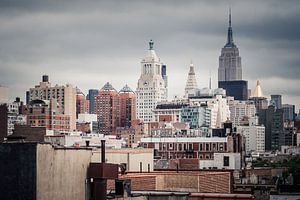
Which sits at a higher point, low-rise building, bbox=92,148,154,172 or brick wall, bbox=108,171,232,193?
low-rise building, bbox=92,148,154,172

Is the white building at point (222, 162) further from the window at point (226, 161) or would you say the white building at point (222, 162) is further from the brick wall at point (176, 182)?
the brick wall at point (176, 182)

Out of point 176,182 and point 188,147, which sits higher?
point 188,147

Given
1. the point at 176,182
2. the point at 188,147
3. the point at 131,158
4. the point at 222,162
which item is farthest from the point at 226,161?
the point at 188,147

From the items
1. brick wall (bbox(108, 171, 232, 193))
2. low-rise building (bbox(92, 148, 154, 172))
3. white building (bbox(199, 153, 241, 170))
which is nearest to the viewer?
brick wall (bbox(108, 171, 232, 193))

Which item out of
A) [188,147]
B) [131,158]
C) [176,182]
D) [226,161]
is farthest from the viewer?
[188,147]

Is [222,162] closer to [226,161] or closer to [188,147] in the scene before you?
[226,161]

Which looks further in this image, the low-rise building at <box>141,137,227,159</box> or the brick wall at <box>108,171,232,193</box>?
the low-rise building at <box>141,137,227,159</box>

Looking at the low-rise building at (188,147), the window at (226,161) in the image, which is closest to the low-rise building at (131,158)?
the window at (226,161)

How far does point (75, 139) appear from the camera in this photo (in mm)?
127812

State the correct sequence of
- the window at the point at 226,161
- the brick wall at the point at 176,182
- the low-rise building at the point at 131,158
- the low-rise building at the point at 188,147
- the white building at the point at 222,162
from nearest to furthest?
the brick wall at the point at 176,182
the low-rise building at the point at 131,158
the white building at the point at 222,162
the window at the point at 226,161
the low-rise building at the point at 188,147

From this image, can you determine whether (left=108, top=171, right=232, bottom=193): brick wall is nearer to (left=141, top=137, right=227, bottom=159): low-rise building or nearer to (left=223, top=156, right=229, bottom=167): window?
(left=223, top=156, right=229, bottom=167): window

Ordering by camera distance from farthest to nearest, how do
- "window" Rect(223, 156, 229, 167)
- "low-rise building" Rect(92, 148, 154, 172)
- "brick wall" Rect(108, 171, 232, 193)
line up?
1. "window" Rect(223, 156, 229, 167)
2. "low-rise building" Rect(92, 148, 154, 172)
3. "brick wall" Rect(108, 171, 232, 193)

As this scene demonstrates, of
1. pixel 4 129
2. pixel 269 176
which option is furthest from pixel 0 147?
pixel 269 176

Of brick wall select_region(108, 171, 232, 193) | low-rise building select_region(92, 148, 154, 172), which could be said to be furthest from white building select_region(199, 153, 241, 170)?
brick wall select_region(108, 171, 232, 193)
